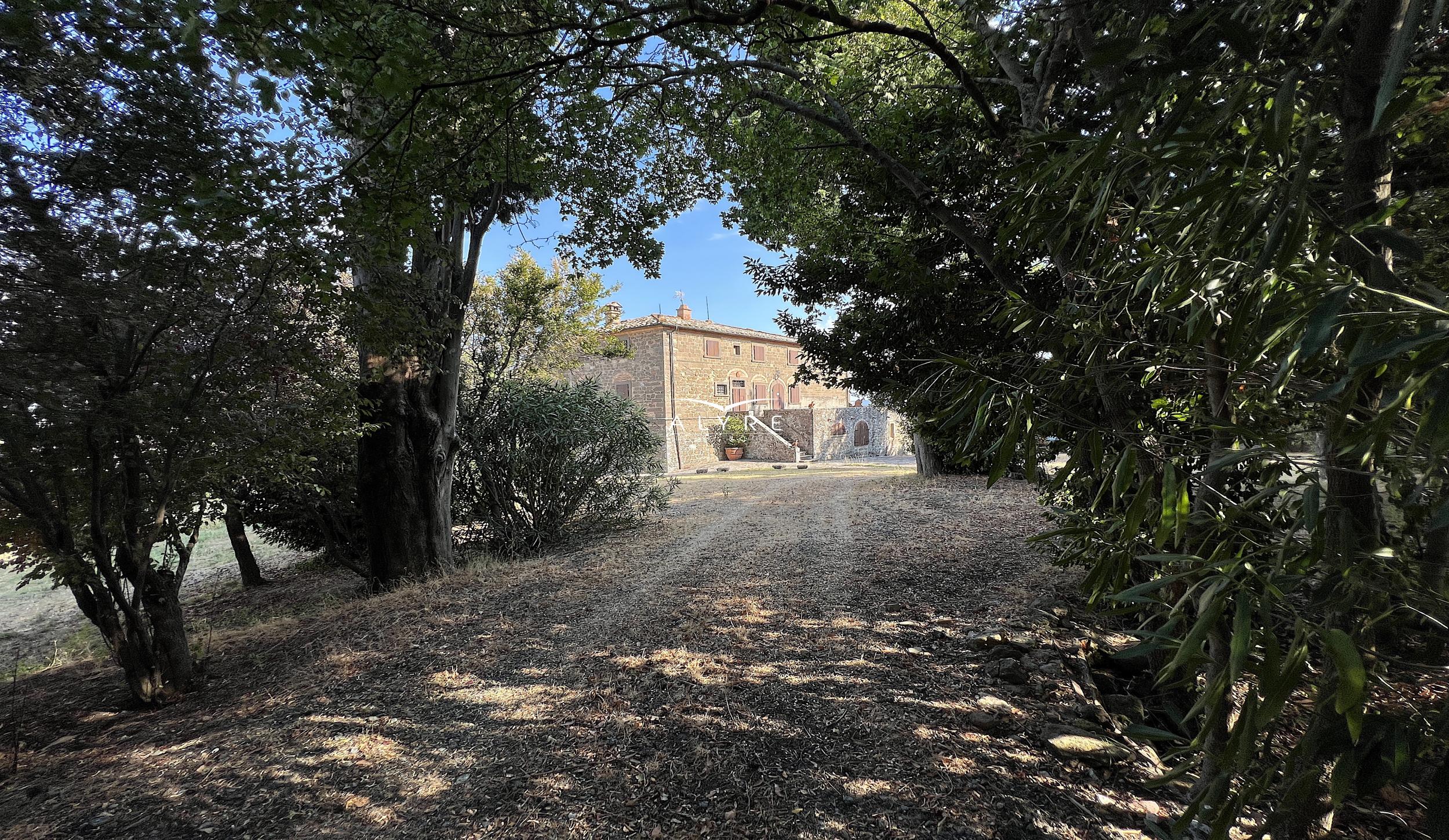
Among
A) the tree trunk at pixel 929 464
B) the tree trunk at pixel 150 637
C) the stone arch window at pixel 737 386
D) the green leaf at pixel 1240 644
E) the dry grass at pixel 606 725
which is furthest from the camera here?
the stone arch window at pixel 737 386

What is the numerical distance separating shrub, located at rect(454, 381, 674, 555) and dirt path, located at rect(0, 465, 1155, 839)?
2.10m

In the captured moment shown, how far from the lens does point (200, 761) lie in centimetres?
269

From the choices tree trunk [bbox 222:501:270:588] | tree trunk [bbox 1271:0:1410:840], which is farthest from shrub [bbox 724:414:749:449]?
tree trunk [bbox 1271:0:1410:840]

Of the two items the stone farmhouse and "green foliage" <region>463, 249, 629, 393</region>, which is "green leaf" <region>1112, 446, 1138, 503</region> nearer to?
"green foliage" <region>463, 249, 629, 393</region>

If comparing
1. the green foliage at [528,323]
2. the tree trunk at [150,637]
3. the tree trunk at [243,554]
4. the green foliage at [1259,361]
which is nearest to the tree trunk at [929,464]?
the green foliage at [528,323]

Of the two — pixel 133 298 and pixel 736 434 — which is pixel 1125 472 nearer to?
pixel 133 298

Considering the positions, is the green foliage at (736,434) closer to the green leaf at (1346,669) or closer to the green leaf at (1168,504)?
the green leaf at (1168,504)

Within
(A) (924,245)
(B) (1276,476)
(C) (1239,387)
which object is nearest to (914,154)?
(A) (924,245)

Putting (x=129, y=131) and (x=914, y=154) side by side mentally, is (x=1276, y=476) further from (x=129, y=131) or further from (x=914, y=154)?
(x=129, y=131)

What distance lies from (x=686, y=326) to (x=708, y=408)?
378cm

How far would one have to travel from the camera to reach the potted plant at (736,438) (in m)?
Result: 23.1

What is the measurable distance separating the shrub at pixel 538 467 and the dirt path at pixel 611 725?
82.8 inches

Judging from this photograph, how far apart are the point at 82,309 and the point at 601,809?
344cm

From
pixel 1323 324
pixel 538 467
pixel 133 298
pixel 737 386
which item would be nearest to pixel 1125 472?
pixel 1323 324
